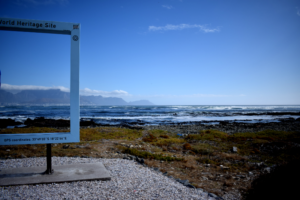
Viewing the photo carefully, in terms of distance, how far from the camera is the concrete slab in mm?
4702

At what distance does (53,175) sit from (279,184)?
221 inches

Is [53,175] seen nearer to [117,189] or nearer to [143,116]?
[117,189]

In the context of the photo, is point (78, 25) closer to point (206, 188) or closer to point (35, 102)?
point (35, 102)

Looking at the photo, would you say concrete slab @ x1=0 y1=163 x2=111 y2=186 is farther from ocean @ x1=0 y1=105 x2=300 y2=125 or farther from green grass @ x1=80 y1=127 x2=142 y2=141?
green grass @ x1=80 y1=127 x2=142 y2=141

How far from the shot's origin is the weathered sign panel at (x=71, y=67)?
470cm

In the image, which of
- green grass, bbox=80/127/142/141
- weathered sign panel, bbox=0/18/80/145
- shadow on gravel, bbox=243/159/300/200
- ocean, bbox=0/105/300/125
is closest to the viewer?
shadow on gravel, bbox=243/159/300/200

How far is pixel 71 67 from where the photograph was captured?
5023 mm

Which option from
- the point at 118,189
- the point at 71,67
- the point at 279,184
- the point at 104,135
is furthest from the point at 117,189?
the point at 104,135

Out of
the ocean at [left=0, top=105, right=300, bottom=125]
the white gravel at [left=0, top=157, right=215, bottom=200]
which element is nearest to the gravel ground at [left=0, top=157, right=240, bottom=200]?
the white gravel at [left=0, top=157, right=215, bottom=200]

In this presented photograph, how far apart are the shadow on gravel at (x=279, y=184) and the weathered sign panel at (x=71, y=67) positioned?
4.75 m

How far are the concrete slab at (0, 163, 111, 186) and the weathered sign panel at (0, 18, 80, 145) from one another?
0.97 m

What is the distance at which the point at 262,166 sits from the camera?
7.79 meters

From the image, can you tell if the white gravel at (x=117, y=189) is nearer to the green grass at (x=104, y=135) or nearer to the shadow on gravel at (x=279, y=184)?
the shadow on gravel at (x=279, y=184)

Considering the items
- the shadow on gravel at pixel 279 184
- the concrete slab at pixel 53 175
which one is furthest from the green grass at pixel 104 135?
the shadow on gravel at pixel 279 184
